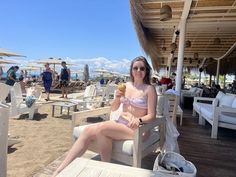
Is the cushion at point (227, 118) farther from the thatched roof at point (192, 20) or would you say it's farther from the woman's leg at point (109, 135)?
the thatched roof at point (192, 20)

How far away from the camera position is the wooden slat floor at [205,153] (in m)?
2.76

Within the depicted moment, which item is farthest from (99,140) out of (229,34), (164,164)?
(229,34)

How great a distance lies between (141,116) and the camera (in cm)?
262

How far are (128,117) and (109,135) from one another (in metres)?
0.30

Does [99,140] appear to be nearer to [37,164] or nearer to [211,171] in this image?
[37,164]

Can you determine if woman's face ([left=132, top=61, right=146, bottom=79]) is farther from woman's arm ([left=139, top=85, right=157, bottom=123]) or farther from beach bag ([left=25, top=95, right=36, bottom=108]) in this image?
beach bag ([left=25, top=95, right=36, bottom=108])

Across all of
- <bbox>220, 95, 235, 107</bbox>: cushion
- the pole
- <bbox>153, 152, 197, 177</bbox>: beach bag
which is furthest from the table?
the pole

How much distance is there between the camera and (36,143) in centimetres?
368

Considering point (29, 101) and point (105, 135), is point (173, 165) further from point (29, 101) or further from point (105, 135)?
point (29, 101)

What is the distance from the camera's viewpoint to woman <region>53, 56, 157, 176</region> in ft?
7.88

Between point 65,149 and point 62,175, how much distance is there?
1949 millimetres

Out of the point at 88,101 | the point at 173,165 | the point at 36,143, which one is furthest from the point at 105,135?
the point at 88,101

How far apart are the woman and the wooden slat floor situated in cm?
54

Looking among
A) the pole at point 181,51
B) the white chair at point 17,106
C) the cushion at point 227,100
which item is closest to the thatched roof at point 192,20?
the pole at point 181,51
